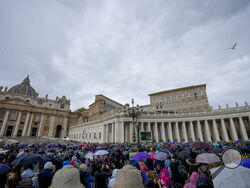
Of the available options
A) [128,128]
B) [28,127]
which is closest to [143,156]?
[128,128]

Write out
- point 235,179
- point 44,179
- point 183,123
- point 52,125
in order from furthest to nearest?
point 52,125
point 183,123
point 44,179
point 235,179

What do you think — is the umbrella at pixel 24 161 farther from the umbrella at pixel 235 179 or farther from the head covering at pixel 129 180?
the umbrella at pixel 235 179

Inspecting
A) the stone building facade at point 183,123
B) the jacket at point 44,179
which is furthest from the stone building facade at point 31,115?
the jacket at point 44,179

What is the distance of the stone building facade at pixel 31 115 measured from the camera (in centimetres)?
4969

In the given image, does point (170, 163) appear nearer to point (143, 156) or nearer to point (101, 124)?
point (143, 156)

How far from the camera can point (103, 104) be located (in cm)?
5422

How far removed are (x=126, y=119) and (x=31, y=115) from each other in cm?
4655

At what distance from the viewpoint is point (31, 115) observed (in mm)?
53812

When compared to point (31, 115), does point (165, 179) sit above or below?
below

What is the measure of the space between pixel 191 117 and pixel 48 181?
132 feet

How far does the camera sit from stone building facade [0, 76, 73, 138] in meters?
49.7

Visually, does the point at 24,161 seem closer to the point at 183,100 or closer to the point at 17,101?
the point at 183,100

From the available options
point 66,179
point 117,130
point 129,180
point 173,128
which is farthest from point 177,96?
point 66,179

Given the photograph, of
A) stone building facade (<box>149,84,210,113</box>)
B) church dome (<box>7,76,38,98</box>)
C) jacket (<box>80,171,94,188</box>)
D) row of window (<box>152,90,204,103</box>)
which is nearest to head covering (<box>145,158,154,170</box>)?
jacket (<box>80,171,94,188</box>)
